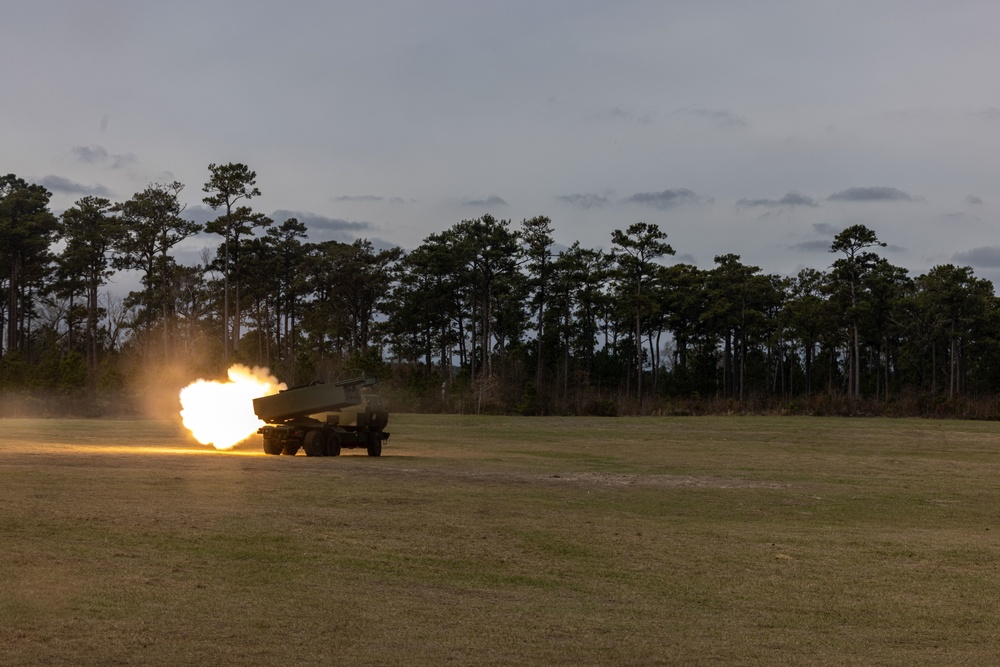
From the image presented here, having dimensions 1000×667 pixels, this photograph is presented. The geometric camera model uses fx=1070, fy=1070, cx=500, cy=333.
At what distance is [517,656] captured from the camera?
1138cm

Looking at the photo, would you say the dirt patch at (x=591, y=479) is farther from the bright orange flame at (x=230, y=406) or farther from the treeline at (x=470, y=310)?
the treeline at (x=470, y=310)

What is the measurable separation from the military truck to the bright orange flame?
11.4 feet

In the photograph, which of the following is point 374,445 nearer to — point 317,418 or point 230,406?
point 317,418

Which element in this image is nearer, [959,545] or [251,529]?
[251,529]

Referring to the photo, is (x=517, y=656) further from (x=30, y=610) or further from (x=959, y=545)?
(x=959, y=545)

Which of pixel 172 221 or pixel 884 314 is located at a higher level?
pixel 172 221

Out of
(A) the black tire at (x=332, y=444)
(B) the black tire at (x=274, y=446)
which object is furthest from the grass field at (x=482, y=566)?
(B) the black tire at (x=274, y=446)

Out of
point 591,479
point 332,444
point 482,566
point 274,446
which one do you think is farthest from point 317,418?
point 482,566

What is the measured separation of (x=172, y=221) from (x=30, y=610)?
113 metres

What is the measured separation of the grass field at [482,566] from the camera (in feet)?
38.7

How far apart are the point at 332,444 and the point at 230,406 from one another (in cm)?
683

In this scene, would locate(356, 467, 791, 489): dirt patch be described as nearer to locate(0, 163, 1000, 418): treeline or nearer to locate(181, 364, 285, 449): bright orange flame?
locate(181, 364, 285, 449): bright orange flame

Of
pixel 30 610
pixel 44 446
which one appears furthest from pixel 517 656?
pixel 44 446

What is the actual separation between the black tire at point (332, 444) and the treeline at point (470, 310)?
54.8 metres
